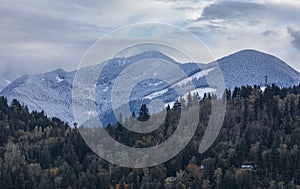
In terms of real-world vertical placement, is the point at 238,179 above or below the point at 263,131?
below

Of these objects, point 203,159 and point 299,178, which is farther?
point 203,159

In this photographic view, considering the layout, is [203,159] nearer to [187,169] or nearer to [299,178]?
[187,169]

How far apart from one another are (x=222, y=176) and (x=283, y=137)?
23.6 meters

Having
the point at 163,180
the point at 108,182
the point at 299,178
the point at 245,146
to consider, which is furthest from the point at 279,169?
the point at 108,182

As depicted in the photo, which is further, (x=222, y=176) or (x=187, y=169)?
(x=187, y=169)

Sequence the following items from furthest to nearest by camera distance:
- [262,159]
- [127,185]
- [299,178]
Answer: [127,185]
[262,159]
[299,178]

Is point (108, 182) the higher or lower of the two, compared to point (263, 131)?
lower

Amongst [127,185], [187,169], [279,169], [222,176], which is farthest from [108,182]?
[279,169]

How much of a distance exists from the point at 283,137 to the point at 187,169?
2797cm

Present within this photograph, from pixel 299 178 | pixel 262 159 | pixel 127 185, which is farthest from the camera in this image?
pixel 127 185

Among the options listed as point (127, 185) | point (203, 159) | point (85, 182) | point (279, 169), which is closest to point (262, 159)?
point (279, 169)

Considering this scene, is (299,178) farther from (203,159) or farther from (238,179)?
(203,159)

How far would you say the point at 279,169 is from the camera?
175 metres

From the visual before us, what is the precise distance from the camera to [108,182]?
197250 millimetres
